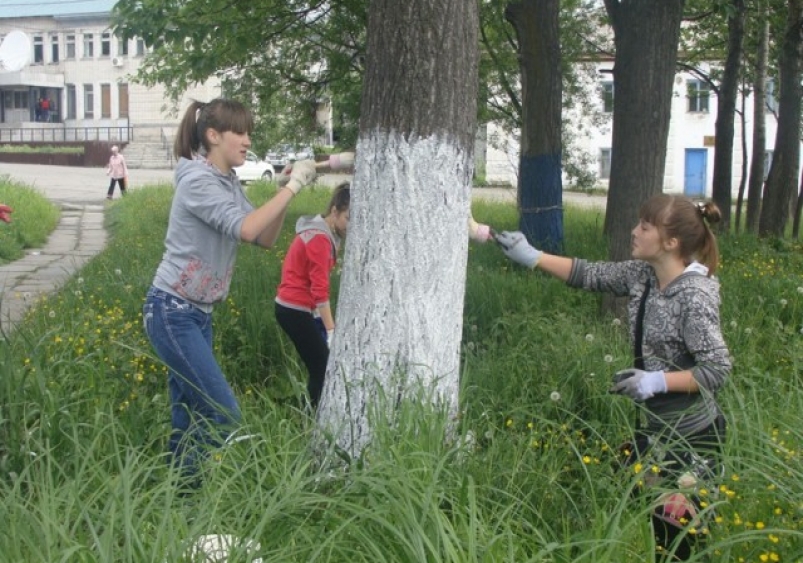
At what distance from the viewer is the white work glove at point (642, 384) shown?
12.0 feet

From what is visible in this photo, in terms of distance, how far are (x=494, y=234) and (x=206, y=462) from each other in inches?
57.6

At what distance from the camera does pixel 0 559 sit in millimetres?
2895

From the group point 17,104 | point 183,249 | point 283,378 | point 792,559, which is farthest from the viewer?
point 17,104

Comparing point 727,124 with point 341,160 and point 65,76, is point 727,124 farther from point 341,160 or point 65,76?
point 65,76

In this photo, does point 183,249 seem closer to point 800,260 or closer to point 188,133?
point 188,133

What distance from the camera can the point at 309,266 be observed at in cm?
556

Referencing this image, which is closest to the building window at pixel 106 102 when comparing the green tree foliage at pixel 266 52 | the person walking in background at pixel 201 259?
the green tree foliage at pixel 266 52

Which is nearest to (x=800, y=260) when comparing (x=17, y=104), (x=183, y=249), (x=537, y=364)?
(x=537, y=364)

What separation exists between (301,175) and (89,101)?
67.2 meters

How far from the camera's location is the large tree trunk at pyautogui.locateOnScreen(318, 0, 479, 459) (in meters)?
4.17

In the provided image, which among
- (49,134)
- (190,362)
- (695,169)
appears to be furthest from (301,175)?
(49,134)

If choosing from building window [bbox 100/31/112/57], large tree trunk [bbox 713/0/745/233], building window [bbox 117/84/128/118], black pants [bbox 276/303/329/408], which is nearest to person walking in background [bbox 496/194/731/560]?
black pants [bbox 276/303/329/408]

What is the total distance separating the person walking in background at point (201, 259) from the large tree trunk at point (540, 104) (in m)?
6.48

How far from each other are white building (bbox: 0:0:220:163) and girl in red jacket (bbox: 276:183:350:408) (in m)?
60.0
